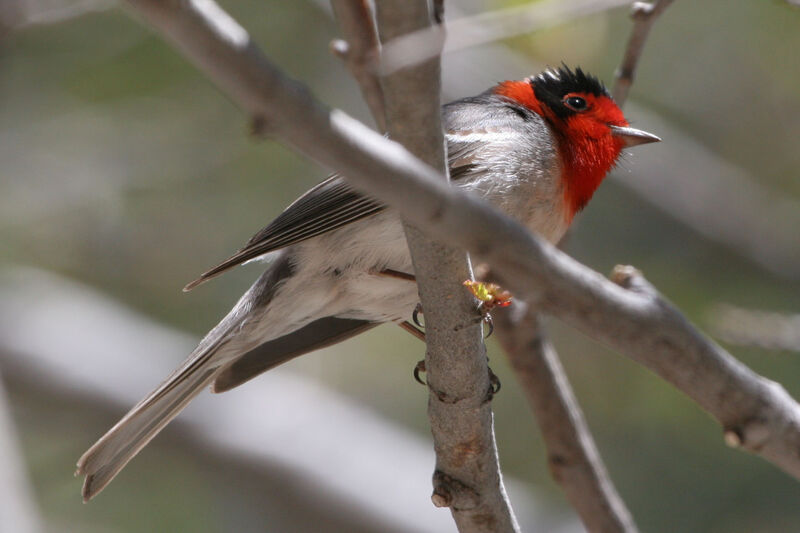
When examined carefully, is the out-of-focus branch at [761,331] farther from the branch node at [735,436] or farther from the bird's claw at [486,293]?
the branch node at [735,436]

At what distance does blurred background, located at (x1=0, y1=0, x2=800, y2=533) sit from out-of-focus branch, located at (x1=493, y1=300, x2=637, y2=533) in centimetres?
168

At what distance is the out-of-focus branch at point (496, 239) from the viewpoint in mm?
1504

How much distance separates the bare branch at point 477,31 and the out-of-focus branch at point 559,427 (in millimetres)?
1605

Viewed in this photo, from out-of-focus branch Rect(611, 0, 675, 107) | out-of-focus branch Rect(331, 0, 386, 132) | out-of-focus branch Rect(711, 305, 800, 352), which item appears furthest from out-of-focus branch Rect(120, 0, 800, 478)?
out-of-focus branch Rect(611, 0, 675, 107)

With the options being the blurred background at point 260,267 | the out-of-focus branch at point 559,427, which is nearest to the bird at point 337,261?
the out-of-focus branch at point 559,427

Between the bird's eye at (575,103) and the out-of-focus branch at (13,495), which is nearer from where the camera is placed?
the out-of-focus branch at (13,495)

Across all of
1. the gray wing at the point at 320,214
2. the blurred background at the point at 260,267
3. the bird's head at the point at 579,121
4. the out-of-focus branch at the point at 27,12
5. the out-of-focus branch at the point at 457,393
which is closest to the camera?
the out-of-focus branch at the point at 457,393

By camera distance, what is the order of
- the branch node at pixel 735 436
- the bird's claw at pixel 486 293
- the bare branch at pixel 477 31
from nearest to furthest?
the bare branch at pixel 477 31 < the branch node at pixel 735 436 < the bird's claw at pixel 486 293

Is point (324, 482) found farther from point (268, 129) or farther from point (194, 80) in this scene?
point (268, 129)

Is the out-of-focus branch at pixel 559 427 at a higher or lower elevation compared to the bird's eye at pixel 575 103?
lower

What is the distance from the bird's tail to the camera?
392cm

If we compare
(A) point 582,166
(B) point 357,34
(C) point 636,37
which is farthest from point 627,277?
(A) point 582,166

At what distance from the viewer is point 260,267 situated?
8.14 meters

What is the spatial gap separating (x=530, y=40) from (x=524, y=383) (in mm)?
1670
